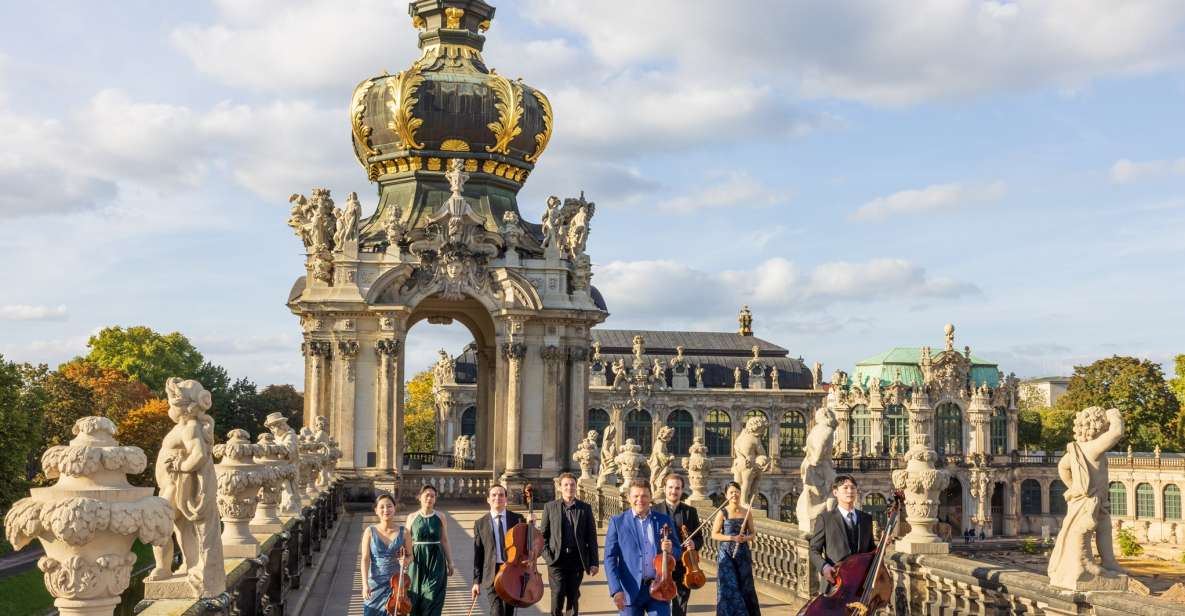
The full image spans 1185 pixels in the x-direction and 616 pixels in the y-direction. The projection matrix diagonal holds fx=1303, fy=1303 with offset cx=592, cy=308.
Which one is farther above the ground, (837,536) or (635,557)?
(837,536)

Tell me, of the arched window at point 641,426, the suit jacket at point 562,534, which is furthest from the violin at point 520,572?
the arched window at point 641,426

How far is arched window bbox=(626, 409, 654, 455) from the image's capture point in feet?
297

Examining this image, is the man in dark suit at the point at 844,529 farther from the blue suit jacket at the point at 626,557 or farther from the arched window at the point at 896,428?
the arched window at the point at 896,428

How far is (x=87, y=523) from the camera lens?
22.4 ft

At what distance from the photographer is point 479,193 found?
3584cm

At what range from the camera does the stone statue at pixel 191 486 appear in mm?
9211

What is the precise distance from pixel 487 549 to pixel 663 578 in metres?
1.83

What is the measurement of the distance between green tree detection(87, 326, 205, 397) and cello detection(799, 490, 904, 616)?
6805cm

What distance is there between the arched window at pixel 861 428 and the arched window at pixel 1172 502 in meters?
20.2

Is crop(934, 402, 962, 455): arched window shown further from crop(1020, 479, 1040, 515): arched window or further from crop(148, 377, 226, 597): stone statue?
crop(148, 377, 226, 597): stone statue

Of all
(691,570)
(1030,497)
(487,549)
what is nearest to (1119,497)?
(1030,497)

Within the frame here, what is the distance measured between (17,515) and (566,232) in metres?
28.6

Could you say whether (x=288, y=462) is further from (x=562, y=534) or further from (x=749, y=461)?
(x=749, y=461)

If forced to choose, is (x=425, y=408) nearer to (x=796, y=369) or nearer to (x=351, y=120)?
(x=796, y=369)
